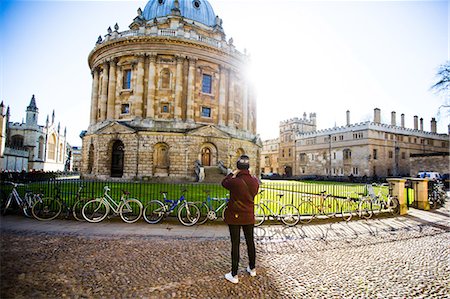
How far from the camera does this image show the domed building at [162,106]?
25062 millimetres

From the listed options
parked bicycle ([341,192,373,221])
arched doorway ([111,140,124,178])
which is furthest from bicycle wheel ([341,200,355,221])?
arched doorway ([111,140,124,178])

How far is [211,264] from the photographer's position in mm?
4988

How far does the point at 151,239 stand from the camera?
21.8 ft

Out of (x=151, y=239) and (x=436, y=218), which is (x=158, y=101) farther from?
(x=436, y=218)

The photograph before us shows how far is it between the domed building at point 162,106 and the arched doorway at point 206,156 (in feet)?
0.35

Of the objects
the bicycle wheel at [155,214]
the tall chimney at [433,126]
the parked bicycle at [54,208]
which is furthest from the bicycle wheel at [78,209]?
the tall chimney at [433,126]

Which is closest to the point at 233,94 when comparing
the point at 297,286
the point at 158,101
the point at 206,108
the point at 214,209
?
the point at 206,108

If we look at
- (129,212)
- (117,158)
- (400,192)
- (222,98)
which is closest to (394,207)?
(400,192)

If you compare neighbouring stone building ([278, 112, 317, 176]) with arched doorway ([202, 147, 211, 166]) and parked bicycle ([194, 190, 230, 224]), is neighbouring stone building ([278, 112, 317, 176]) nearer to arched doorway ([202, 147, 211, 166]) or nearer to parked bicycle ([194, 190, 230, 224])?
arched doorway ([202, 147, 211, 166])

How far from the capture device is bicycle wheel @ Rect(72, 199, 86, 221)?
8573 mm

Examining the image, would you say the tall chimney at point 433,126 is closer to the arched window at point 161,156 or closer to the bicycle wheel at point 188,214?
the arched window at point 161,156

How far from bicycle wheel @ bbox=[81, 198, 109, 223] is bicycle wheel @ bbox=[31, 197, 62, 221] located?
920mm

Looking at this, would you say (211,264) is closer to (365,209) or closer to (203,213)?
(203,213)

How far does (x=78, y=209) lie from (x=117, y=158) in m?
19.2
